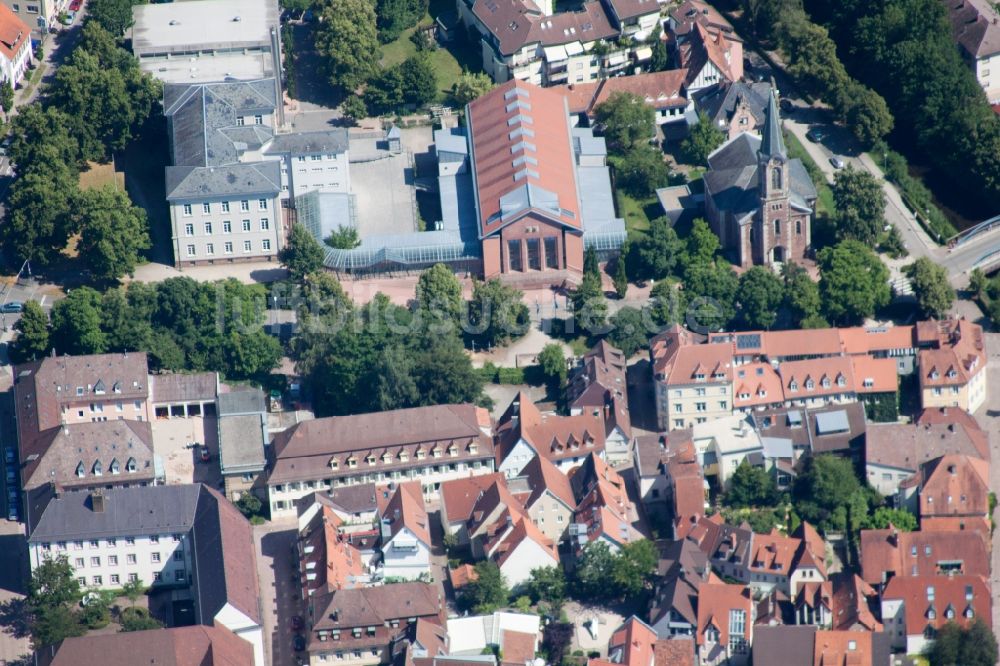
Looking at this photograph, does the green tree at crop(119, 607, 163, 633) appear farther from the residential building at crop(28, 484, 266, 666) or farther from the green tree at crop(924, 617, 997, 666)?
the green tree at crop(924, 617, 997, 666)

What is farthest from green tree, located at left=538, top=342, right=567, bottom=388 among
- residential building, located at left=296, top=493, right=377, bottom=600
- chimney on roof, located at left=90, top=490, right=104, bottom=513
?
chimney on roof, located at left=90, top=490, right=104, bottom=513

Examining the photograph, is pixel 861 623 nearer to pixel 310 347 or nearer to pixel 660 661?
pixel 660 661

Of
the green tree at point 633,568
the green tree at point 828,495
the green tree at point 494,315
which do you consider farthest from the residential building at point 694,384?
the green tree at point 633,568

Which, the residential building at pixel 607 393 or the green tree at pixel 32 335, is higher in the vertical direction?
the green tree at pixel 32 335

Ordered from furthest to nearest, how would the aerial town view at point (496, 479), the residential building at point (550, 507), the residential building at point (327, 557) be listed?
the residential building at point (550, 507)
the residential building at point (327, 557)
the aerial town view at point (496, 479)

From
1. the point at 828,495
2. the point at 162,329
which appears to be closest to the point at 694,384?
the point at 828,495

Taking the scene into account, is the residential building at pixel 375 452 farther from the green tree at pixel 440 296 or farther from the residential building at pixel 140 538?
the green tree at pixel 440 296

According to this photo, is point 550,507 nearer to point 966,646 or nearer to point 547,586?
point 547,586
